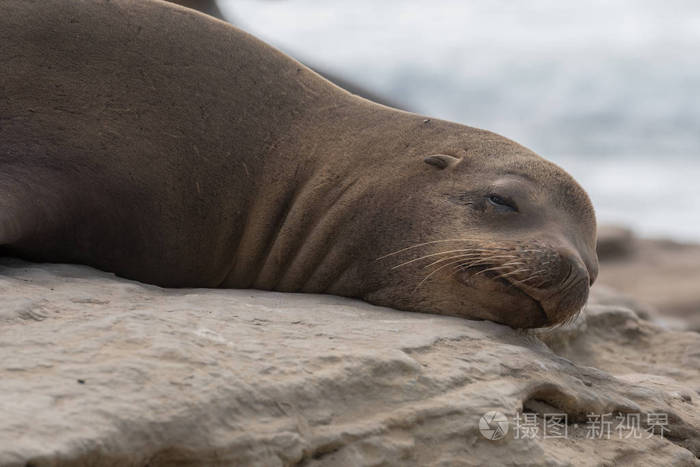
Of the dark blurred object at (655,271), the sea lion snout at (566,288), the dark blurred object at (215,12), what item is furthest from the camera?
the dark blurred object at (655,271)

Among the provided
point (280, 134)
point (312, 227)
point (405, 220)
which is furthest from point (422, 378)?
point (280, 134)

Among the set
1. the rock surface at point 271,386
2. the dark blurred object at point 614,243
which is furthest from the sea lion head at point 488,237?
the dark blurred object at point 614,243

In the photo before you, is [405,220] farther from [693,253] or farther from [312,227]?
[693,253]

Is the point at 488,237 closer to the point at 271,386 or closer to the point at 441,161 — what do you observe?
the point at 441,161

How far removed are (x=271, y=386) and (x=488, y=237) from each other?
61.4 inches

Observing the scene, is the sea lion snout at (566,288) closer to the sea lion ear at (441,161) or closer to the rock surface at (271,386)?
the rock surface at (271,386)

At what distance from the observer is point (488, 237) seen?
3748mm

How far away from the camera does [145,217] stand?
4.00 metres

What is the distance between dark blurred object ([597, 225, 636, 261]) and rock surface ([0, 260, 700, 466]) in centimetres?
1239

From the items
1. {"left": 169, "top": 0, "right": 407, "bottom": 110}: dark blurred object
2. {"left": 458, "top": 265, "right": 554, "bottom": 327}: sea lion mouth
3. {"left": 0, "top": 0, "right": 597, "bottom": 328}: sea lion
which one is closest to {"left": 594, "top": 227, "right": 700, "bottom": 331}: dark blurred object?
{"left": 169, "top": 0, "right": 407, "bottom": 110}: dark blurred object

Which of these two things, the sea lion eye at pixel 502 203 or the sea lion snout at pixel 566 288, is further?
the sea lion eye at pixel 502 203

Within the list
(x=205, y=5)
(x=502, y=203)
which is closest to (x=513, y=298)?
(x=502, y=203)

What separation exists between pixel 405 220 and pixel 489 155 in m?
0.51

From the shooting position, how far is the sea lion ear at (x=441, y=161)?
13.5 feet
